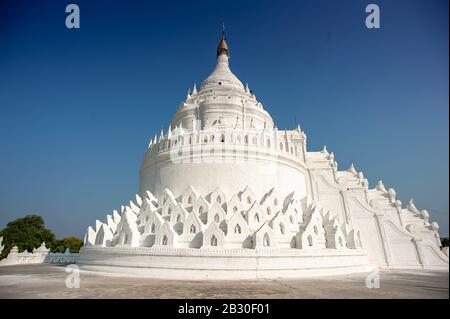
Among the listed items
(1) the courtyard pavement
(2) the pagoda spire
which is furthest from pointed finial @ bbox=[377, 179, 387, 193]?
(2) the pagoda spire

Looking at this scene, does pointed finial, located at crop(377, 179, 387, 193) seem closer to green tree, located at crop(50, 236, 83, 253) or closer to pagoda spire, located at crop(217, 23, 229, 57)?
pagoda spire, located at crop(217, 23, 229, 57)

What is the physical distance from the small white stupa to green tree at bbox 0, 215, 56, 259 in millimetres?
39795

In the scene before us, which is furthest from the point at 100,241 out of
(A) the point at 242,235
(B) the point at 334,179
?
(B) the point at 334,179

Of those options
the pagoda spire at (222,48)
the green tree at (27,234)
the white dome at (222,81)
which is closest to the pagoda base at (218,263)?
the white dome at (222,81)

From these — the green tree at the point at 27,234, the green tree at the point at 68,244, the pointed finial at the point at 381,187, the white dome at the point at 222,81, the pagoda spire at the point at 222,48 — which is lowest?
the green tree at the point at 68,244

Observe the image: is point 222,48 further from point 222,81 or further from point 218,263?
point 218,263

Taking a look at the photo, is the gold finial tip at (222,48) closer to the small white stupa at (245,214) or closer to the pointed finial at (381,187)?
the small white stupa at (245,214)

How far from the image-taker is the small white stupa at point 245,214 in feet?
53.1

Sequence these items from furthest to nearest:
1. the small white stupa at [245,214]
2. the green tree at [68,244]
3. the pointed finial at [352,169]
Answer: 1. the green tree at [68,244]
2. the pointed finial at [352,169]
3. the small white stupa at [245,214]

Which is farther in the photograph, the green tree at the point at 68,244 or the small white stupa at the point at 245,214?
the green tree at the point at 68,244

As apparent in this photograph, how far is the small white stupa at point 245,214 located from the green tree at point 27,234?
39.8 m

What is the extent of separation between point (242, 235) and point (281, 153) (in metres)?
9.94
